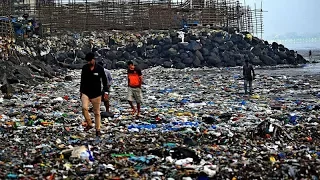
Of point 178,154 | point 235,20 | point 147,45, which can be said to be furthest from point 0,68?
point 235,20

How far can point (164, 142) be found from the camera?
6066 millimetres

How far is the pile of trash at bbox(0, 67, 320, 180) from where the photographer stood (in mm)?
4590

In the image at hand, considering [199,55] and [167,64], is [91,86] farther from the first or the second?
[199,55]

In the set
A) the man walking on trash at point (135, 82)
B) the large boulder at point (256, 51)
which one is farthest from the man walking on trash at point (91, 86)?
the large boulder at point (256, 51)

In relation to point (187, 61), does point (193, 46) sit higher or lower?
higher

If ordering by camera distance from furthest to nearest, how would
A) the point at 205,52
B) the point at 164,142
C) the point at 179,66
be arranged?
the point at 205,52 → the point at 179,66 → the point at 164,142

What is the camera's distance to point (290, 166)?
4617 millimetres

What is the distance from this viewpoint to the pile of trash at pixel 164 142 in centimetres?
459

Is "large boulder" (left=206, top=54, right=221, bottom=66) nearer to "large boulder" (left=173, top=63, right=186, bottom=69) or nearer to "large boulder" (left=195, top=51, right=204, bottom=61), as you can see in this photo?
"large boulder" (left=195, top=51, right=204, bottom=61)

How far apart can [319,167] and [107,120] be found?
4.45 m

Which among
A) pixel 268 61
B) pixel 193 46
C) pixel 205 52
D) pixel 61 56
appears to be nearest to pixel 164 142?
pixel 61 56

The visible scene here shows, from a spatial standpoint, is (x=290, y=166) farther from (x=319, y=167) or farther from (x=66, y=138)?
(x=66, y=138)

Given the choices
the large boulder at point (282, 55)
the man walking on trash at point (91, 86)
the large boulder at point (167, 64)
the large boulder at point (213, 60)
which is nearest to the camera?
the man walking on trash at point (91, 86)

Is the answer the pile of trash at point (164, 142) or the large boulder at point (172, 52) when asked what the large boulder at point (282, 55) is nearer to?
the large boulder at point (172, 52)
